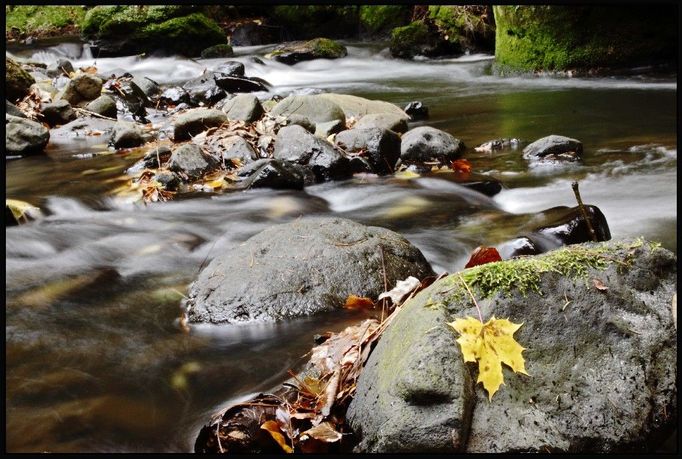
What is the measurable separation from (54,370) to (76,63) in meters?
16.4

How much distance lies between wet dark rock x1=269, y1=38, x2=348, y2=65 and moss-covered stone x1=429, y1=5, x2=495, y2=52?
10.1 feet

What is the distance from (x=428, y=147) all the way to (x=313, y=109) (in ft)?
7.31

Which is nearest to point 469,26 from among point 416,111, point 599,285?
point 416,111

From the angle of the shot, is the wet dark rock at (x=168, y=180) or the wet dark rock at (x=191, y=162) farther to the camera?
the wet dark rock at (x=191, y=162)

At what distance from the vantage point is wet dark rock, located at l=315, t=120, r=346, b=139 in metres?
8.06

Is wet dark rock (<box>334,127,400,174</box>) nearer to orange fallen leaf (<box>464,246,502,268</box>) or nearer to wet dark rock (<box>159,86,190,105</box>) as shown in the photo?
orange fallen leaf (<box>464,246,502,268</box>)

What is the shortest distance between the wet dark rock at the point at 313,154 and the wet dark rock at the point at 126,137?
7.78ft

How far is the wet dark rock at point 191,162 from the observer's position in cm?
681

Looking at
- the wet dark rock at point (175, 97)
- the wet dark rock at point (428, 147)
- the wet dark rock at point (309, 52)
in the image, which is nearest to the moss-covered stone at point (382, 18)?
the wet dark rock at point (309, 52)

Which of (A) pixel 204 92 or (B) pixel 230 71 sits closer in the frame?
(A) pixel 204 92

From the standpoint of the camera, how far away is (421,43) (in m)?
17.7

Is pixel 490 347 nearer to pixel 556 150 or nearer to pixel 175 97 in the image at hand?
pixel 556 150

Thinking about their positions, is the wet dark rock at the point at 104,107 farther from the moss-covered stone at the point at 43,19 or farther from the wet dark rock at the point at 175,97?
the moss-covered stone at the point at 43,19

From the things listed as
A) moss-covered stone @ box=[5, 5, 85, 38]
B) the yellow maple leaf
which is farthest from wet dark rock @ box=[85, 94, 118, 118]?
moss-covered stone @ box=[5, 5, 85, 38]
